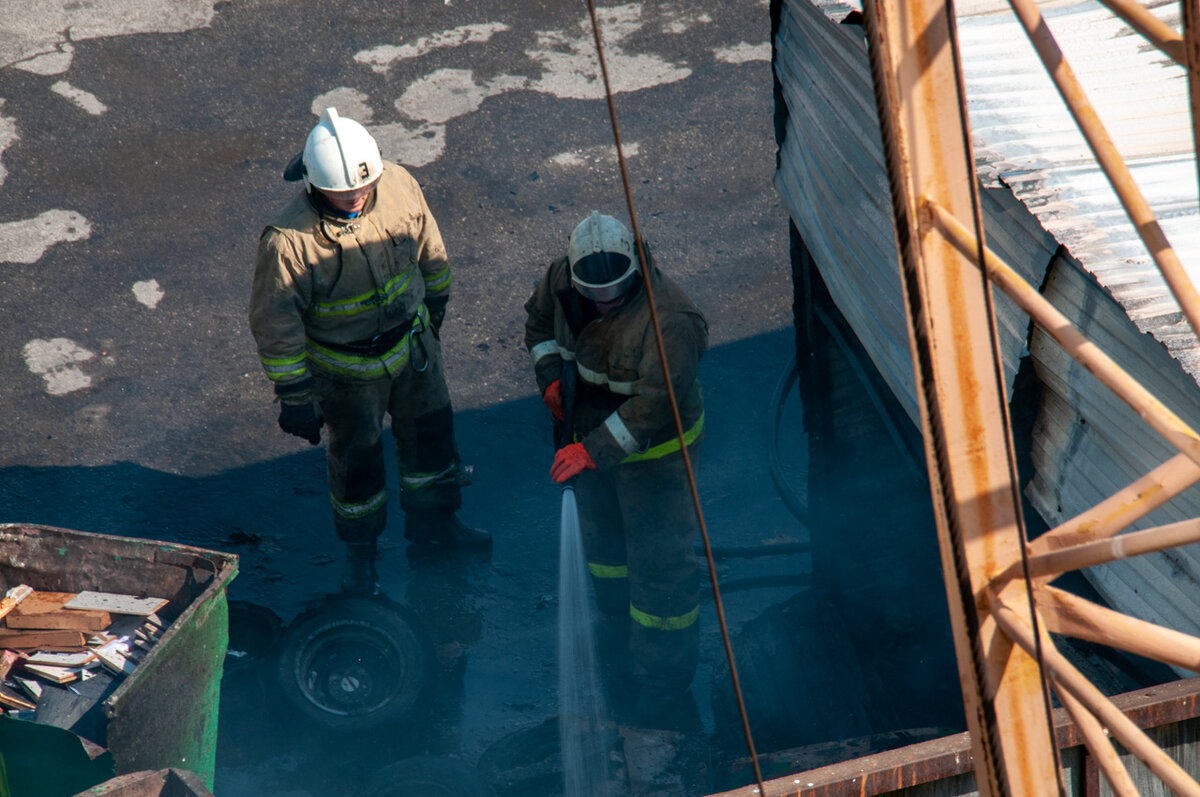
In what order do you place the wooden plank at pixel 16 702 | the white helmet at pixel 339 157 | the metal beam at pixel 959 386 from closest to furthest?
the metal beam at pixel 959 386
the wooden plank at pixel 16 702
the white helmet at pixel 339 157

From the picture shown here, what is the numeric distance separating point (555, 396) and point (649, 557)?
91 cm

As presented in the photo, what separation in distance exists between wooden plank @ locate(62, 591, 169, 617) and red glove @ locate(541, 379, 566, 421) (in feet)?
6.40

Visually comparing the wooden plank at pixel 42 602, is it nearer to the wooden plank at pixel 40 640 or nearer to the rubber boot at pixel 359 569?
the wooden plank at pixel 40 640

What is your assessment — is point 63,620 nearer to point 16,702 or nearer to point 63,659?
point 63,659

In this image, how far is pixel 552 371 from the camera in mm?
5203

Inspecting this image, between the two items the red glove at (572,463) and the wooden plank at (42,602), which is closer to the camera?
the wooden plank at (42,602)

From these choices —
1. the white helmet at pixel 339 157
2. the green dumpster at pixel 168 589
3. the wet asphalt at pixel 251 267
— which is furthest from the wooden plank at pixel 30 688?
the white helmet at pixel 339 157

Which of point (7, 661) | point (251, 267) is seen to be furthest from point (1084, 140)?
point (251, 267)

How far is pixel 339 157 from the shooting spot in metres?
4.79

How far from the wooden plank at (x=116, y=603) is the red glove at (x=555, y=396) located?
1.95 meters

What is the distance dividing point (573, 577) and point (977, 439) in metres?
4.01

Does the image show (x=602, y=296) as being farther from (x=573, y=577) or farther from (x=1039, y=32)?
(x=1039, y=32)

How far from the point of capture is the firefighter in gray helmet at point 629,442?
4645 millimetres

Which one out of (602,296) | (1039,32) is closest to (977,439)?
(1039,32)
